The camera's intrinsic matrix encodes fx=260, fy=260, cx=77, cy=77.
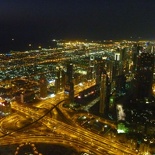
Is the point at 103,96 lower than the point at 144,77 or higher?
lower

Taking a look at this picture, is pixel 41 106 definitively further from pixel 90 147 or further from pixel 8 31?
pixel 8 31

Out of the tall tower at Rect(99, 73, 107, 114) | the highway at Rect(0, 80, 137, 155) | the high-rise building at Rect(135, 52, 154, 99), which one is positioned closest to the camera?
the highway at Rect(0, 80, 137, 155)

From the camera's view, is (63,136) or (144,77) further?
(144,77)

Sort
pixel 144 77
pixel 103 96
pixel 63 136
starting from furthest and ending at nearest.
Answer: pixel 144 77 → pixel 103 96 → pixel 63 136

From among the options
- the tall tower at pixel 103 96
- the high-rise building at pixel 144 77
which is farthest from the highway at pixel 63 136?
the high-rise building at pixel 144 77

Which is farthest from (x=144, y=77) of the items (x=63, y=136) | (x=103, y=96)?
(x=63, y=136)

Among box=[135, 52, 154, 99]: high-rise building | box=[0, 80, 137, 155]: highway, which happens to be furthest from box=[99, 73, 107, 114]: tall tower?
box=[135, 52, 154, 99]: high-rise building

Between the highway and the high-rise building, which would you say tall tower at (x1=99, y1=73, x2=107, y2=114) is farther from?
the high-rise building

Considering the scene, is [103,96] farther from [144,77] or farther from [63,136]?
[144,77]

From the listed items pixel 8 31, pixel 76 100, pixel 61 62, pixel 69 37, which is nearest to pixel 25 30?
Answer: pixel 8 31
